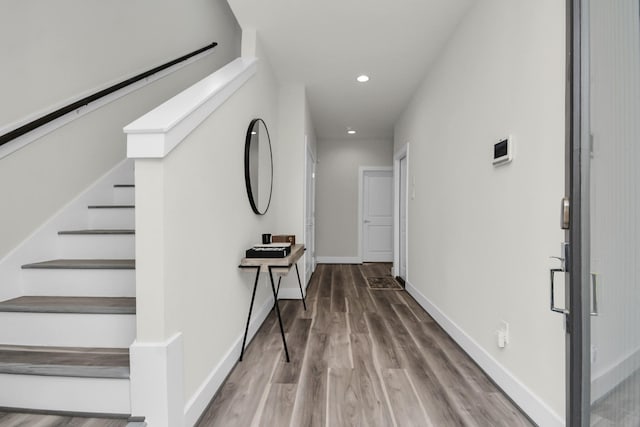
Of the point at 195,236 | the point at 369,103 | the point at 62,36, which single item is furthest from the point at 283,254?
the point at 369,103

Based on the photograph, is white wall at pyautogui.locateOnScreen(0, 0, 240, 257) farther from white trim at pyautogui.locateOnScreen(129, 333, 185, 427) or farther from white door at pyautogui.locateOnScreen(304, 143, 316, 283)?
white door at pyautogui.locateOnScreen(304, 143, 316, 283)

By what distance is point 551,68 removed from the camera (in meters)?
1.37

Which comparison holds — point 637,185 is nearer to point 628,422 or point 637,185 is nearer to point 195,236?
point 628,422

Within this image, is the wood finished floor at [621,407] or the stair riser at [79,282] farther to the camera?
the stair riser at [79,282]

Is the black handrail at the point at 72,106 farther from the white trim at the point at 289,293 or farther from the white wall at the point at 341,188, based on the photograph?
the white wall at the point at 341,188

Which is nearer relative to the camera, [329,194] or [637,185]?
[637,185]

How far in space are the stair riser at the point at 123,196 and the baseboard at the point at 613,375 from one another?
281cm

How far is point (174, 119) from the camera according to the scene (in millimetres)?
1253

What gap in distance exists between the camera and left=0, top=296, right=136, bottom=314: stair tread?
146 centimetres

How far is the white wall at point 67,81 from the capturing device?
1.73 metres

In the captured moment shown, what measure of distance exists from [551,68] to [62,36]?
8.96ft

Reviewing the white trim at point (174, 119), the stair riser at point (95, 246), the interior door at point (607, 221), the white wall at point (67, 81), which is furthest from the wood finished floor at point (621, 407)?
the white wall at point (67, 81)

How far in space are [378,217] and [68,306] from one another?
550 cm

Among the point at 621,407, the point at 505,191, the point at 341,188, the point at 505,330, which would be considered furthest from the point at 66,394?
the point at 341,188
